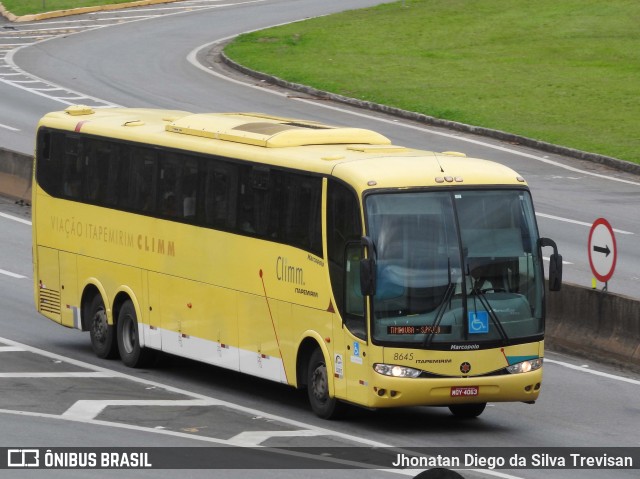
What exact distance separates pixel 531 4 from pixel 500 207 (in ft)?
144

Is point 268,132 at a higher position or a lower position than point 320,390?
higher

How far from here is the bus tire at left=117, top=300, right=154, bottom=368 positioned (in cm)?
2036

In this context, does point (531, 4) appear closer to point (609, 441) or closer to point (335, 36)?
point (335, 36)

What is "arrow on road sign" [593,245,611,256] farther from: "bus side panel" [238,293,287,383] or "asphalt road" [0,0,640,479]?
Result: "bus side panel" [238,293,287,383]

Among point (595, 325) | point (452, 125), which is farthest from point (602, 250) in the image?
point (452, 125)

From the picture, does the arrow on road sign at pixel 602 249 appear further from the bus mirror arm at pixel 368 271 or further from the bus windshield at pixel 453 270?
the bus mirror arm at pixel 368 271

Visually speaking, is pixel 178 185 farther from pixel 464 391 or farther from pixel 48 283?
pixel 464 391

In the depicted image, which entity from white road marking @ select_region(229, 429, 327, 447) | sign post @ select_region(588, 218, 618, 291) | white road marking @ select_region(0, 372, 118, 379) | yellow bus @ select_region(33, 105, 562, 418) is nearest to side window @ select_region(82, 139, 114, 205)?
yellow bus @ select_region(33, 105, 562, 418)

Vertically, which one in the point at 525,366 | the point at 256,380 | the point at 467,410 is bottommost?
the point at 256,380

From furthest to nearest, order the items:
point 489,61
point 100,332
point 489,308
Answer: point 489,61
point 100,332
point 489,308

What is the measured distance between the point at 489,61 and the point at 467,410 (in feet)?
113

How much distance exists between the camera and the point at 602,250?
20.3 m

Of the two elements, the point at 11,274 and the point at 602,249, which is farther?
the point at 11,274

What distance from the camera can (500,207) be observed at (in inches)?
657
